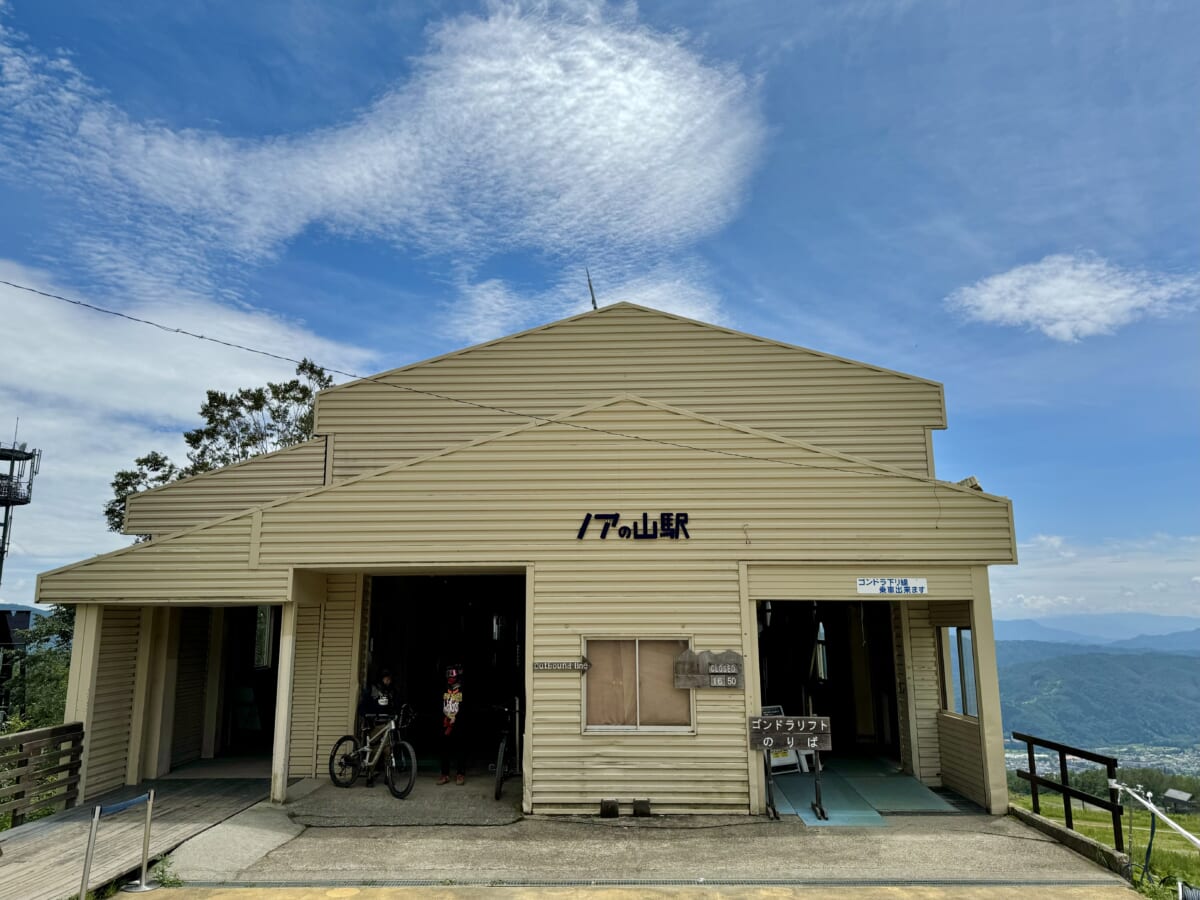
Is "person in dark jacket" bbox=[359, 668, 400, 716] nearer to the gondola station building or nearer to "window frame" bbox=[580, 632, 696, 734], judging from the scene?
the gondola station building

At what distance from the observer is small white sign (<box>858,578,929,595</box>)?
9.38 metres

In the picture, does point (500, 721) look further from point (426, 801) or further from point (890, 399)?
point (890, 399)

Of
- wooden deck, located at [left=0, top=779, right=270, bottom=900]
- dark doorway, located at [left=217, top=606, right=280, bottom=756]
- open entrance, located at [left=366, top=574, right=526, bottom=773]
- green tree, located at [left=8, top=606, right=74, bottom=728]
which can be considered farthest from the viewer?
green tree, located at [left=8, top=606, right=74, bottom=728]

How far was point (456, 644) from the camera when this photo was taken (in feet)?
46.6

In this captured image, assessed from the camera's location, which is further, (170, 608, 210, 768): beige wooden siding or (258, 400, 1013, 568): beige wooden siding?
(170, 608, 210, 768): beige wooden siding

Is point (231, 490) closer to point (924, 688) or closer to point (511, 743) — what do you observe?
point (511, 743)

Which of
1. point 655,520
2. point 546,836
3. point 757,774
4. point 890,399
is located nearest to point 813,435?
point 890,399

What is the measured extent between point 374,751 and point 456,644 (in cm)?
379

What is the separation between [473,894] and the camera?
6629 mm

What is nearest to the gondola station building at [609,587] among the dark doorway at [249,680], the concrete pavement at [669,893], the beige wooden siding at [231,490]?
the dark doorway at [249,680]

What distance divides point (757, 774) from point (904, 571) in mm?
3024

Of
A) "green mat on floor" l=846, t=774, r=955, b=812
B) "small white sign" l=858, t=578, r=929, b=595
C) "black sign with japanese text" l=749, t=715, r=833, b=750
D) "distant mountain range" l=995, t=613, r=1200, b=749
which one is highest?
"small white sign" l=858, t=578, r=929, b=595

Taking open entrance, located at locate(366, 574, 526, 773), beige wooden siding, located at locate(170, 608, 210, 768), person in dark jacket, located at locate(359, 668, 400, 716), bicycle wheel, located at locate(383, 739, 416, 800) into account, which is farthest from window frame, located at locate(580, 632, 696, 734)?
beige wooden siding, located at locate(170, 608, 210, 768)

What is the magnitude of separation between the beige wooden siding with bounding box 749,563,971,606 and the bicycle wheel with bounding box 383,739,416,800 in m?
4.80
